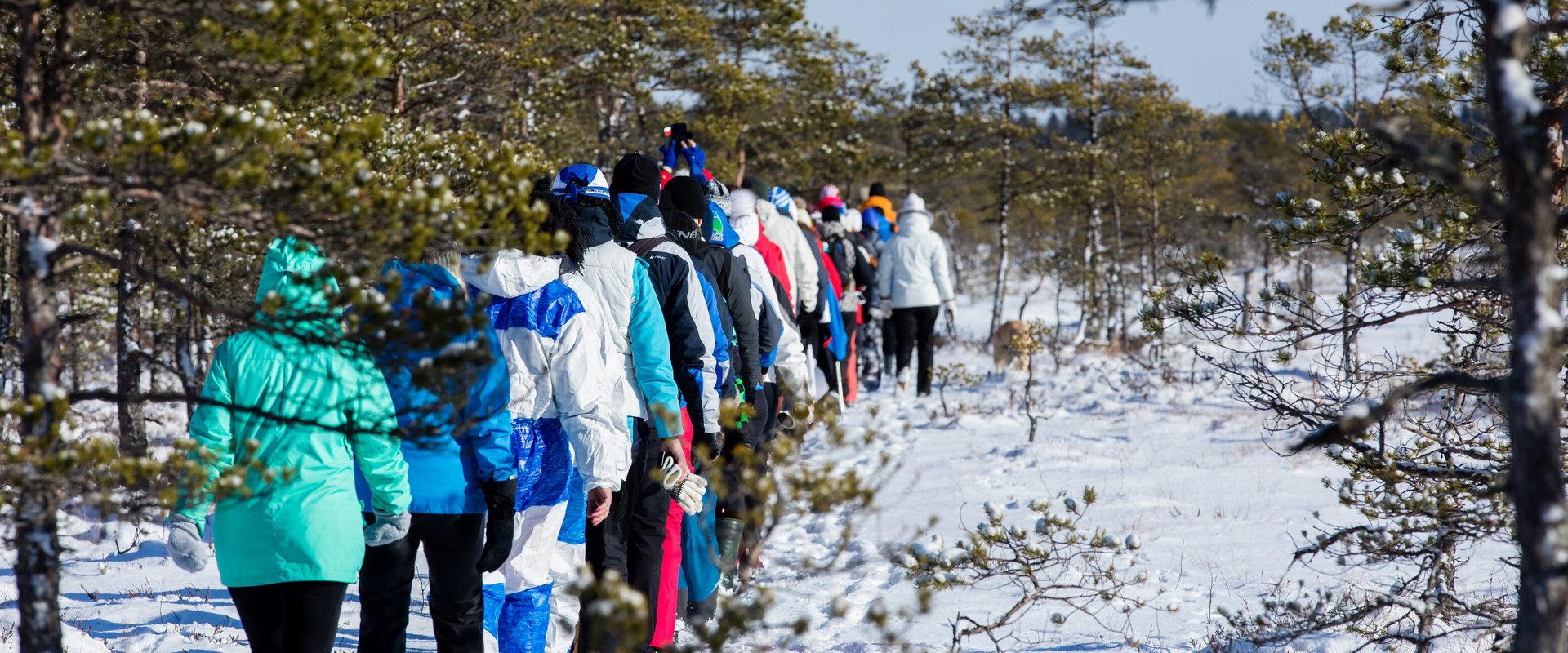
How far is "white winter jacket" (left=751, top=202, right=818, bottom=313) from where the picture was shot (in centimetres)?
900

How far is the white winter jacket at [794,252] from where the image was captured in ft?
29.5

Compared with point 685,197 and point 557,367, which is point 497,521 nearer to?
point 557,367

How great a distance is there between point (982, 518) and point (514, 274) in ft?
14.0

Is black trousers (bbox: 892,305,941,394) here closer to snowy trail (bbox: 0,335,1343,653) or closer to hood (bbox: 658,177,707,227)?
snowy trail (bbox: 0,335,1343,653)

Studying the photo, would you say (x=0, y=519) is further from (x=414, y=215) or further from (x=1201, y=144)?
(x=1201, y=144)

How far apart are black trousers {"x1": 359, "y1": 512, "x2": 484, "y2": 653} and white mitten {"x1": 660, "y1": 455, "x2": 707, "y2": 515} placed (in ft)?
2.95

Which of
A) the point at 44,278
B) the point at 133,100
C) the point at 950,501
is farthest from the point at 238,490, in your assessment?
the point at 950,501

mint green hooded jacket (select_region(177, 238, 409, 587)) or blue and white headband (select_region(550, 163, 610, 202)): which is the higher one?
blue and white headband (select_region(550, 163, 610, 202))

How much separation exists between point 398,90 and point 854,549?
19.1ft

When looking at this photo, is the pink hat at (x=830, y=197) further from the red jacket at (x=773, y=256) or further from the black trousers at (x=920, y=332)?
the red jacket at (x=773, y=256)

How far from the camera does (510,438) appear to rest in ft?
12.8

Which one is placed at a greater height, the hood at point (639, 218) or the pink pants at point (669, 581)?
the hood at point (639, 218)

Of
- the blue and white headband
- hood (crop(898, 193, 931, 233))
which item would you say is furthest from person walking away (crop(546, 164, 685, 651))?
hood (crop(898, 193, 931, 233))

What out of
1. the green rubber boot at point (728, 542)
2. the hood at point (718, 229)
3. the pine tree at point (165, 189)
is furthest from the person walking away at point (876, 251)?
the pine tree at point (165, 189)
